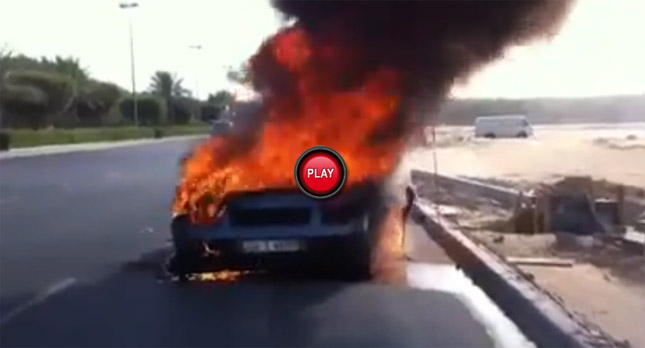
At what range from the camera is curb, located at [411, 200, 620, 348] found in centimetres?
794

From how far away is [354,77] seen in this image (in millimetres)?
7891

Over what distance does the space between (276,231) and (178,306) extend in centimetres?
112

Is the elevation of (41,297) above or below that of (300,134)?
below

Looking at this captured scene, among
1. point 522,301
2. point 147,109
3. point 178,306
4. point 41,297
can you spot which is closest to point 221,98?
point 178,306

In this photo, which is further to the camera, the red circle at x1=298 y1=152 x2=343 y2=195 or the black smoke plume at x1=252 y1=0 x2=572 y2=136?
the black smoke plume at x1=252 y1=0 x2=572 y2=136

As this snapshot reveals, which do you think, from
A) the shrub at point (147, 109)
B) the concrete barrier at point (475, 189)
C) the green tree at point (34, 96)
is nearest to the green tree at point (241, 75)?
the shrub at point (147, 109)

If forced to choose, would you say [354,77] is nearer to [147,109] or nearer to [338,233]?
[338,233]

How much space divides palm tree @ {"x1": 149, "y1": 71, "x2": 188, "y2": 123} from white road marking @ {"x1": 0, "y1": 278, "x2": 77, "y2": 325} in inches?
71.7

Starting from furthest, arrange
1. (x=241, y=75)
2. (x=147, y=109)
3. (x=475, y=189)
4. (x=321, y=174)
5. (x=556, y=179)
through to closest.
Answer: (x=475, y=189), (x=556, y=179), (x=147, y=109), (x=241, y=75), (x=321, y=174)

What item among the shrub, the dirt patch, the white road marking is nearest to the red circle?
the white road marking

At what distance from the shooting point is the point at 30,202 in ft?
81.1

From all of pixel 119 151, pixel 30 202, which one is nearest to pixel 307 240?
pixel 30 202

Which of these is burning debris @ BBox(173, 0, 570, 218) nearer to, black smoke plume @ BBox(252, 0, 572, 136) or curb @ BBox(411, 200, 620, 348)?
black smoke plume @ BBox(252, 0, 572, 136)

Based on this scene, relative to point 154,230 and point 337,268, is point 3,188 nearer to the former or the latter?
point 154,230
